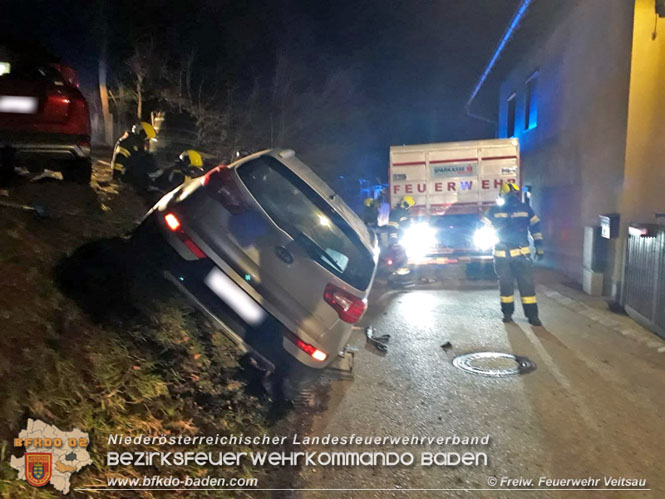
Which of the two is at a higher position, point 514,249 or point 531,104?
point 531,104

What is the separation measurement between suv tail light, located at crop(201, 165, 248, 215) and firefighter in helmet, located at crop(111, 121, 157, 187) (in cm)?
325

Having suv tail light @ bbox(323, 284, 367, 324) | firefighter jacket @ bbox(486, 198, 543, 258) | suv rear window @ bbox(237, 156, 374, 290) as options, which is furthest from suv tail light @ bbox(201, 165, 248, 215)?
firefighter jacket @ bbox(486, 198, 543, 258)

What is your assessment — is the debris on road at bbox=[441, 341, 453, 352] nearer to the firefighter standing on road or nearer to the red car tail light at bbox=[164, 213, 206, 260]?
the red car tail light at bbox=[164, 213, 206, 260]

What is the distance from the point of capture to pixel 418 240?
34.4 feet

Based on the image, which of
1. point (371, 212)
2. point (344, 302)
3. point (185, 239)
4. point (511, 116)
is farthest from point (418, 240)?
point (511, 116)

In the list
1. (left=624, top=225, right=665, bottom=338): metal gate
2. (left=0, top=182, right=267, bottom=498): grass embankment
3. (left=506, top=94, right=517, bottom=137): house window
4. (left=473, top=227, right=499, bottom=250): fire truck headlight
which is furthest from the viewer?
(left=506, top=94, right=517, bottom=137): house window

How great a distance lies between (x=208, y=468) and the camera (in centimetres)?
343

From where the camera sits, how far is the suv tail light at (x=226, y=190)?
13.5 feet

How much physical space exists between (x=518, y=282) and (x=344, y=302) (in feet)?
14.4

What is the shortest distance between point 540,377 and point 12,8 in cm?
1591

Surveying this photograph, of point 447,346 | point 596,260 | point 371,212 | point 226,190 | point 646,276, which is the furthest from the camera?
point 371,212

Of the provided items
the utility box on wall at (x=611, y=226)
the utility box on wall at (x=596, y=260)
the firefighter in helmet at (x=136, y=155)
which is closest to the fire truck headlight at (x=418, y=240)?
the utility box on wall at (x=596, y=260)

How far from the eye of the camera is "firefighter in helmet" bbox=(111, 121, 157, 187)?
709 cm

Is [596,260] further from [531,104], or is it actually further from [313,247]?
[531,104]
